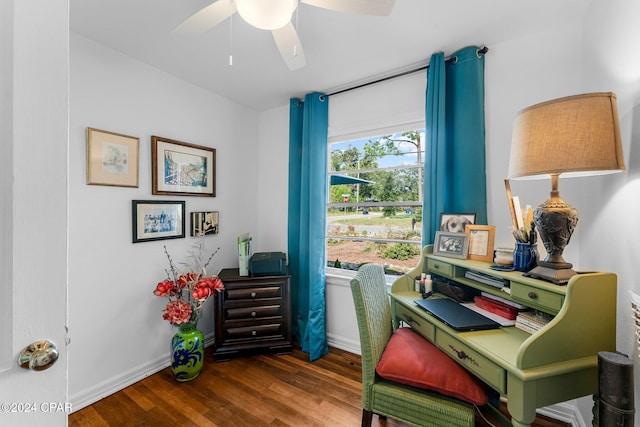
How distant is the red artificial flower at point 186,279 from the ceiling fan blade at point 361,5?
2031 millimetres

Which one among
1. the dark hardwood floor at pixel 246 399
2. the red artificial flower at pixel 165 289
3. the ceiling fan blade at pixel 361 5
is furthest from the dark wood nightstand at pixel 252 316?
the ceiling fan blade at pixel 361 5

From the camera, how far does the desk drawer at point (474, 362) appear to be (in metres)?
1.02

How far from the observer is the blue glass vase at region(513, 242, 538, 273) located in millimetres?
1310

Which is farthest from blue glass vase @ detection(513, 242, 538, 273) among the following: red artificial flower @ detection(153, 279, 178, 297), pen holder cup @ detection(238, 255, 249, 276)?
red artificial flower @ detection(153, 279, 178, 297)

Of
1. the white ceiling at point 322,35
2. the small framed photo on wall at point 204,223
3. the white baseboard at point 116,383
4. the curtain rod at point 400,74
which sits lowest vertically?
the white baseboard at point 116,383

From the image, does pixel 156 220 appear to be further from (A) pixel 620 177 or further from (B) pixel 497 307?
(A) pixel 620 177

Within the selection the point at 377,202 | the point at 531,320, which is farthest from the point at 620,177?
the point at 377,202

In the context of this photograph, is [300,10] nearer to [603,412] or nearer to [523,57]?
[523,57]

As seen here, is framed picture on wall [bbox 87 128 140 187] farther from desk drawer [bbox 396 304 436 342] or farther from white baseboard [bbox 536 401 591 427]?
white baseboard [bbox 536 401 591 427]

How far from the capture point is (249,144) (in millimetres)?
2938

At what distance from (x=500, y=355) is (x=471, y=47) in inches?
75.7

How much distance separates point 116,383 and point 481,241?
8.95ft

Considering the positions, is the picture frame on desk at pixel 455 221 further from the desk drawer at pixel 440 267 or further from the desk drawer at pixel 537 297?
the desk drawer at pixel 537 297

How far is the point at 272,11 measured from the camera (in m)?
1.04
